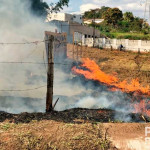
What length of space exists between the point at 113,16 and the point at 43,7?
77.1ft

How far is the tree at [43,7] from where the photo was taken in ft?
125

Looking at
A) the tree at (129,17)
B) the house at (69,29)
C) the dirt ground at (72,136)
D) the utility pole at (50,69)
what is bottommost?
the dirt ground at (72,136)

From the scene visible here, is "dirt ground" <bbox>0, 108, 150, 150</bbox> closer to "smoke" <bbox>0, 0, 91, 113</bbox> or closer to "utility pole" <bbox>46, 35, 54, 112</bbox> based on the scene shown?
"utility pole" <bbox>46, 35, 54, 112</bbox>

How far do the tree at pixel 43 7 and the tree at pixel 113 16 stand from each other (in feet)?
62.6

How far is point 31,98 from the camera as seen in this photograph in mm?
16031

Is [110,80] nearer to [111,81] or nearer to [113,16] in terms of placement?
[111,81]

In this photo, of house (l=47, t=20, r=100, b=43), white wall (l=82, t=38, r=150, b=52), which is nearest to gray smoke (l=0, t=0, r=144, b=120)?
house (l=47, t=20, r=100, b=43)

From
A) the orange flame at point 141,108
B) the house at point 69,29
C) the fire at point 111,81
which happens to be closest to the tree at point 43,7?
the house at point 69,29

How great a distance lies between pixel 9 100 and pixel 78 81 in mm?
8615

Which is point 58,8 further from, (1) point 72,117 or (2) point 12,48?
(1) point 72,117

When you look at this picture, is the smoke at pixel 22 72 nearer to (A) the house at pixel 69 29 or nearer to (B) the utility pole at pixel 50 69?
(B) the utility pole at pixel 50 69

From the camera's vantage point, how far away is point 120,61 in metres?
29.8

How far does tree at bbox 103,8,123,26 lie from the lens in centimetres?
5721

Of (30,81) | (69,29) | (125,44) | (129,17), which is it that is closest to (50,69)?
(30,81)
